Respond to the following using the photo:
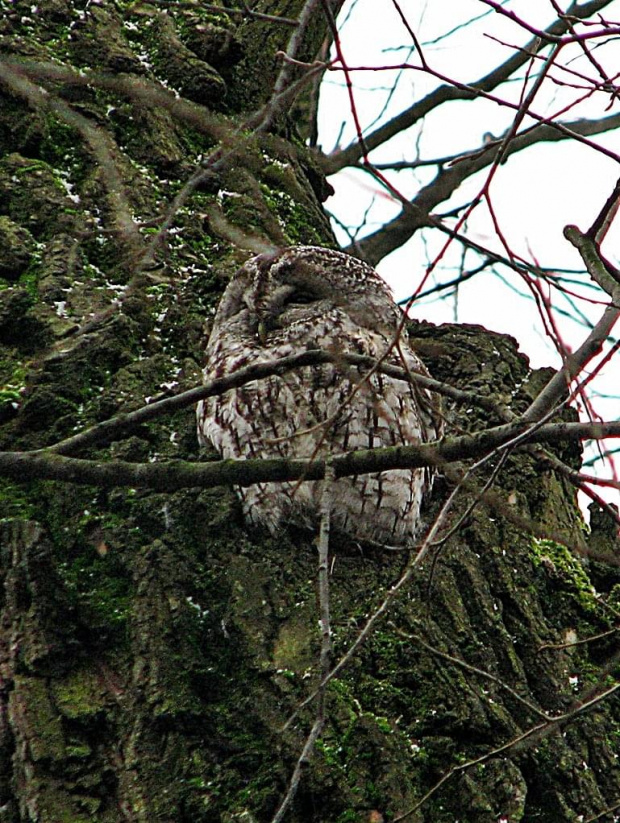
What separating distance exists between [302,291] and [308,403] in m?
0.66

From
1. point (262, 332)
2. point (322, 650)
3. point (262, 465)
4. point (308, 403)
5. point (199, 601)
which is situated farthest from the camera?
point (262, 332)

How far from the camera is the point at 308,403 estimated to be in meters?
2.95

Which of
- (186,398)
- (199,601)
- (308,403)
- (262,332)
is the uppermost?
(262,332)

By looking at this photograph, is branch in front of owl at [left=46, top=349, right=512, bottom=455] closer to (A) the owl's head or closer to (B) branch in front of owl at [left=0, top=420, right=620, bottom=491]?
(B) branch in front of owl at [left=0, top=420, right=620, bottom=491]

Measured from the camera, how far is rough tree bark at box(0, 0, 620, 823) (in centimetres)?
192

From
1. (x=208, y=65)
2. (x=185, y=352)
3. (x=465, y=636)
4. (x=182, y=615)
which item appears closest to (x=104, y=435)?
(x=182, y=615)

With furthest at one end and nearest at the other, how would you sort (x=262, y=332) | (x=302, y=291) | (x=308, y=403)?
1. (x=302, y=291)
2. (x=262, y=332)
3. (x=308, y=403)

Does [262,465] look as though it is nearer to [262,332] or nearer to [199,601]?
[199,601]

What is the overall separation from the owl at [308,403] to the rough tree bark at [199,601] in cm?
11

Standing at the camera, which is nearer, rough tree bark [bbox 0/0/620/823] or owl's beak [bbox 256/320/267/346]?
rough tree bark [bbox 0/0/620/823]

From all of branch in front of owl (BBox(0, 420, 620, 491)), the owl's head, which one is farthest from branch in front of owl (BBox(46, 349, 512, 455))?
the owl's head

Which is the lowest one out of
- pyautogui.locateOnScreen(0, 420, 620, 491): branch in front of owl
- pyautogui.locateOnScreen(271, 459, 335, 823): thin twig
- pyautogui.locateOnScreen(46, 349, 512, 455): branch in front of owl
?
pyautogui.locateOnScreen(271, 459, 335, 823): thin twig

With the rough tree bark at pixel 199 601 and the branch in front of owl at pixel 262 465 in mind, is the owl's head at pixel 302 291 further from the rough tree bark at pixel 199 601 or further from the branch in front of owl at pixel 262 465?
the branch in front of owl at pixel 262 465

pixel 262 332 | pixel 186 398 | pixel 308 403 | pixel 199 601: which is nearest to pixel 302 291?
pixel 262 332
